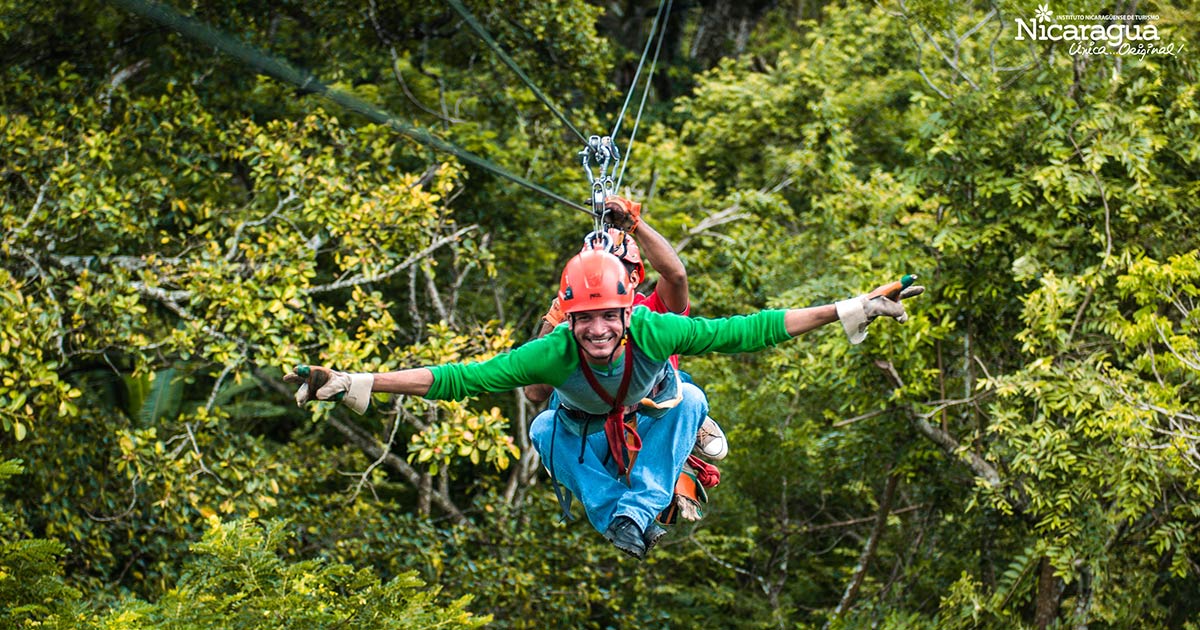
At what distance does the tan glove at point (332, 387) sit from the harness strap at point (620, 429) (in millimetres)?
669

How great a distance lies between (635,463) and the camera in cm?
422

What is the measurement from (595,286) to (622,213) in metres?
0.63

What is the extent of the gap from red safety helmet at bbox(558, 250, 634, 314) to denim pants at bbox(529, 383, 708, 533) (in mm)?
753

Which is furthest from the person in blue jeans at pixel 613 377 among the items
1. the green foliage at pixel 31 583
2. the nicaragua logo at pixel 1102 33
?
the nicaragua logo at pixel 1102 33

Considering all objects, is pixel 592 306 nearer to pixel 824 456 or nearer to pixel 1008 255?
pixel 1008 255

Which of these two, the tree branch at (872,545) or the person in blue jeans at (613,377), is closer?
the person in blue jeans at (613,377)

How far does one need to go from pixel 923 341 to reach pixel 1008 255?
72cm

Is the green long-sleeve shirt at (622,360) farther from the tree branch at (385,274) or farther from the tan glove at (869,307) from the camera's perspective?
the tree branch at (385,274)

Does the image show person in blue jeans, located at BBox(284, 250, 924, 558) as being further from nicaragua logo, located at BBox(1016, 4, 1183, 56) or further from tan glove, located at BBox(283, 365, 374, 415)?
nicaragua logo, located at BBox(1016, 4, 1183, 56)

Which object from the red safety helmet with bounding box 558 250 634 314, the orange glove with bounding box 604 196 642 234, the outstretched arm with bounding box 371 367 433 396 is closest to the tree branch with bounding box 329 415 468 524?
the orange glove with bounding box 604 196 642 234

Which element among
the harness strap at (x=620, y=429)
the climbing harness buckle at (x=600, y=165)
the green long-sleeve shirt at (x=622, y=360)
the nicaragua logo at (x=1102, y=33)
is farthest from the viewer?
the nicaragua logo at (x=1102, y=33)

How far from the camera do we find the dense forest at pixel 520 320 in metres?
6.62

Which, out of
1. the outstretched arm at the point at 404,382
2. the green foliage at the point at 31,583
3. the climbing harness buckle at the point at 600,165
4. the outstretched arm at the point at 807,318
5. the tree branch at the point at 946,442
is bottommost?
the tree branch at the point at 946,442

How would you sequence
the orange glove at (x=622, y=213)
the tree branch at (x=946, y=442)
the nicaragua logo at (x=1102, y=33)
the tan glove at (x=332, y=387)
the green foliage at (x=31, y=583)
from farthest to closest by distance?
the tree branch at (x=946, y=442), the nicaragua logo at (x=1102, y=33), the green foliage at (x=31, y=583), the orange glove at (x=622, y=213), the tan glove at (x=332, y=387)
